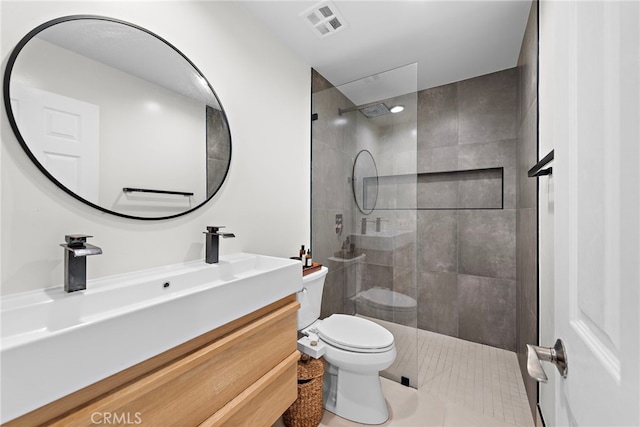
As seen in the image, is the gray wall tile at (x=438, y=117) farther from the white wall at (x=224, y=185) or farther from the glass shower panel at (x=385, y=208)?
the white wall at (x=224, y=185)

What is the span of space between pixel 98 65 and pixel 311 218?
60.2 inches

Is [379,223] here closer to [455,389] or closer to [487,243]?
[487,243]

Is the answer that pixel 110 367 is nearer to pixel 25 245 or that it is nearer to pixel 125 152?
pixel 25 245

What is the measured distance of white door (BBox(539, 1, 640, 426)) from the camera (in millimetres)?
306

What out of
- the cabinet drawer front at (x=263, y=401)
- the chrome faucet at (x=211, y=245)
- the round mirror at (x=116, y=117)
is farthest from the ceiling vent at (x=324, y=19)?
the cabinet drawer front at (x=263, y=401)

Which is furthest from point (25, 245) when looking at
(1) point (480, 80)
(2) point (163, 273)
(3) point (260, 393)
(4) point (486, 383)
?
(1) point (480, 80)

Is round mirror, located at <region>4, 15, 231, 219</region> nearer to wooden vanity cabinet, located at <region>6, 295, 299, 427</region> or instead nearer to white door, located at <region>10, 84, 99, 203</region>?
white door, located at <region>10, 84, 99, 203</region>

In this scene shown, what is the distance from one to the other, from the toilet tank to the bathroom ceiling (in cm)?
161

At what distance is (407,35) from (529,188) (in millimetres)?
1283

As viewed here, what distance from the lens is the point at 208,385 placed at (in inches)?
35.9

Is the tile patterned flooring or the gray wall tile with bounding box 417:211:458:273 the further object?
the gray wall tile with bounding box 417:211:458:273

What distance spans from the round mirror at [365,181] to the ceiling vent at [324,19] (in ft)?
2.83

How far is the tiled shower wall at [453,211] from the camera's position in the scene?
7.47 feet

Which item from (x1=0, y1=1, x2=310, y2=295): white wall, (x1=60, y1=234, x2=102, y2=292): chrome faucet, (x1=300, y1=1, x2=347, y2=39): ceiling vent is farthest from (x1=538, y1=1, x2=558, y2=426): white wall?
(x1=60, y1=234, x2=102, y2=292): chrome faucet
